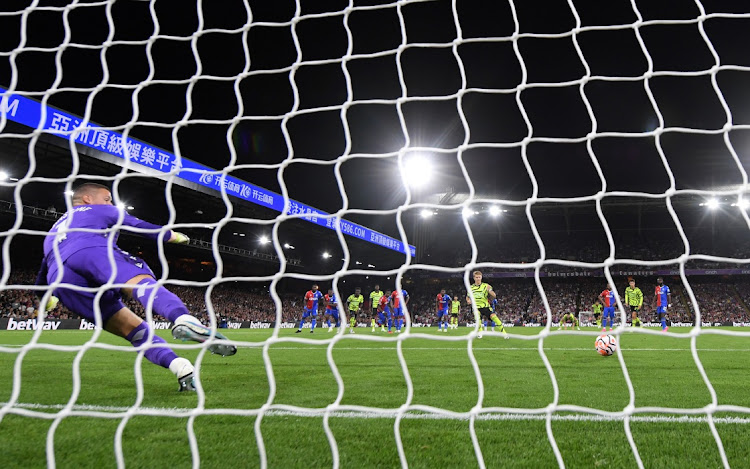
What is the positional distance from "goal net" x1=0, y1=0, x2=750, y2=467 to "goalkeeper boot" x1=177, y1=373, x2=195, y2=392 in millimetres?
138

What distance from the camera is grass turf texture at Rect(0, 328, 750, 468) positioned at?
214 cm

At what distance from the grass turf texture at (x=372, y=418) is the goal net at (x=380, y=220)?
3 centimetres

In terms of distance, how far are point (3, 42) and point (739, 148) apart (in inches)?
1109

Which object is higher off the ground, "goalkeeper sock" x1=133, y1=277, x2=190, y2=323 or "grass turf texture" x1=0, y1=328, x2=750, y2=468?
"goalkeeper sock" x1=133, y1=277, x2=190, y2=323

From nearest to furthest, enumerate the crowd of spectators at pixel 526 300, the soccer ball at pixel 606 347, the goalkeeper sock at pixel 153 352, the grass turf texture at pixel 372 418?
the grass turf texture at pixel 372 418, the goalkeeper sock at pixel 153 352, the soccer ball at pixel 606 347, the crowd of spectators at pixel 526 300

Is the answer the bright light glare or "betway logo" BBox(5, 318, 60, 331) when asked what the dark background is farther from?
"betway logo" BBox(5, 318, 60, 331)

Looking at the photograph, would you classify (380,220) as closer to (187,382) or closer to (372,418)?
(187,382)

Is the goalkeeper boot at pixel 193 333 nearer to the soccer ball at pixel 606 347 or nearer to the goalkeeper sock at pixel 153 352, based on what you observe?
the goalkeeper sock at pixel 153 352

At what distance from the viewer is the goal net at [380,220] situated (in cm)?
227

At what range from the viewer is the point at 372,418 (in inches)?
110

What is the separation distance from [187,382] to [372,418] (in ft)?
5.34

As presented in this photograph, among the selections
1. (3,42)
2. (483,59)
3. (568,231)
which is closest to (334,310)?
(483,59)

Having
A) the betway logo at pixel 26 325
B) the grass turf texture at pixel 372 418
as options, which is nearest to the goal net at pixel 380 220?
the grass turf texture at pixel 372 418

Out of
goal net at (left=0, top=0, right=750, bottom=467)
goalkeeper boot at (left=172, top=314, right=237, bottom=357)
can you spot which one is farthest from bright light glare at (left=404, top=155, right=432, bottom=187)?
goalkeeper boot at (left=172, top=314, right=237, bottom=357)
